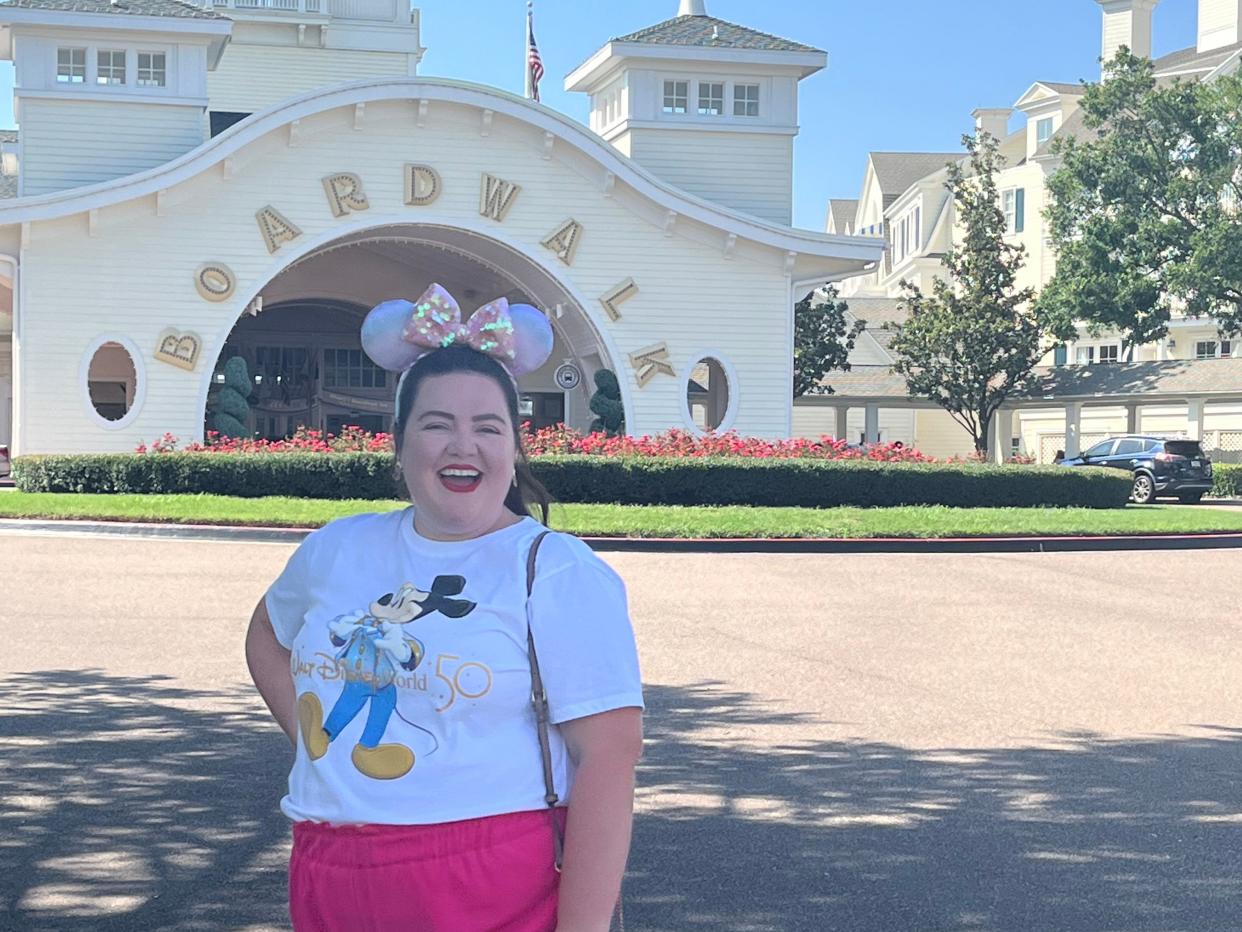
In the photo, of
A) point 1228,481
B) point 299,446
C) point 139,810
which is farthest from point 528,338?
point 1228,481

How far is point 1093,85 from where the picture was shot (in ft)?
160

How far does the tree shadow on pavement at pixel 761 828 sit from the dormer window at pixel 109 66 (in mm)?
25909

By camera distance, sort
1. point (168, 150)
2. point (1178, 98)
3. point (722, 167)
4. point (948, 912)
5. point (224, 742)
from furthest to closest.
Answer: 1. point (1178, 98)
2. point (722, 167)
3. point (168, 150)
4. point (224, 742)
5. point (948, 912)

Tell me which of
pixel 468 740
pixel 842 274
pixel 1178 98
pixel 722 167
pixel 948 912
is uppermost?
pixel 1178 98

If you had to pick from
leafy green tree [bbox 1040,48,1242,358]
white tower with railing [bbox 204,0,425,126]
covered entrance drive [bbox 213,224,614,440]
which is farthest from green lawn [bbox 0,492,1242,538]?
leafy green tree [bbox 1040,48,1242,358]

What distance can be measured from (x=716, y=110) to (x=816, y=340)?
13252 millimetres

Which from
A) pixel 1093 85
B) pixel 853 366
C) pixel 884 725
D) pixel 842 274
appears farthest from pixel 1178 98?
pixel 884 725

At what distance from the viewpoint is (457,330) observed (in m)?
Result: 3.06

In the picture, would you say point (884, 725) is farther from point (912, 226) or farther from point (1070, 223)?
point (912, 226)

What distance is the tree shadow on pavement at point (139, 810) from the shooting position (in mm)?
5457

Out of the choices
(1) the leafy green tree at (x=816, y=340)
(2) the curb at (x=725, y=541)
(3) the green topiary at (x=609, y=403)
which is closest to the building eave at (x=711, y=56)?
(3) the green topiary at (x=609, y=403)

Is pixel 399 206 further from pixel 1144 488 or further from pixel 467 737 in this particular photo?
pixel 467 737

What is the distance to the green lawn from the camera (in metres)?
20.7

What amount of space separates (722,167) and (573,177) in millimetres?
4233
